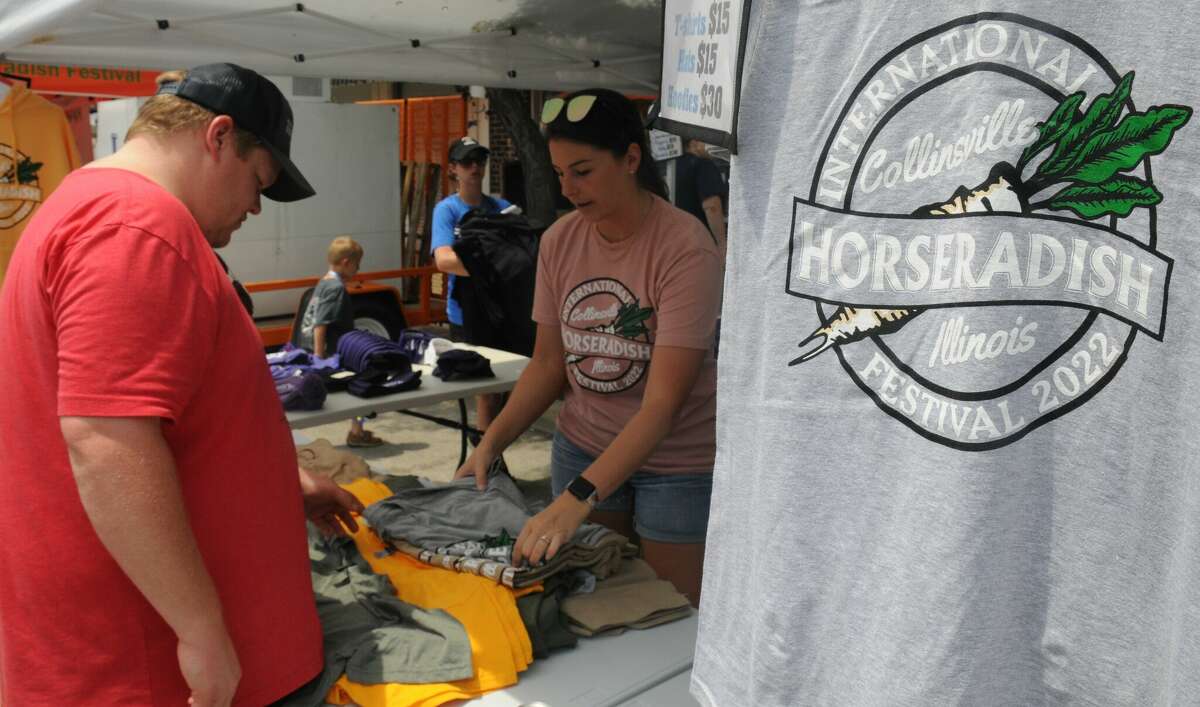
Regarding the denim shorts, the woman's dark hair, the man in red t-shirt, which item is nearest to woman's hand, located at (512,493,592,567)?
the denim shorts

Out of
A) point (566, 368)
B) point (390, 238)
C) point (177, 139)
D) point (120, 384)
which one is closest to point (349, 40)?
point (566, 368)

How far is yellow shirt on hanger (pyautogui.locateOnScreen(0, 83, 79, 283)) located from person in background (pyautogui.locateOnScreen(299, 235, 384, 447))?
166 centimetres

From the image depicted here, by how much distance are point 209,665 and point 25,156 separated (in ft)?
14.8

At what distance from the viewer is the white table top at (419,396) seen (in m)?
4.10

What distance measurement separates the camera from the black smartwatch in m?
2.29

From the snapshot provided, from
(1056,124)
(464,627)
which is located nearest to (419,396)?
(464,627)

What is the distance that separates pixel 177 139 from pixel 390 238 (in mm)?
8062

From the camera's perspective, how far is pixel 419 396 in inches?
174

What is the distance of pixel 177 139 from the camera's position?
63.9 inches

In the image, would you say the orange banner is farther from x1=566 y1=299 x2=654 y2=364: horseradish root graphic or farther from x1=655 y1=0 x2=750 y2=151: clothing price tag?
x1=655 y1=0 x2=750 y2=151: clothing price tag

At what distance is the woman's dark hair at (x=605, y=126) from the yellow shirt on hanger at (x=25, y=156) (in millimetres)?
3734

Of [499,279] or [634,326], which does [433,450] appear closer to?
[499,279]

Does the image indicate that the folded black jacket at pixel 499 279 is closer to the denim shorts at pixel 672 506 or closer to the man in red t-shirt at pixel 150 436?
the denim shorts at pixel 672 506

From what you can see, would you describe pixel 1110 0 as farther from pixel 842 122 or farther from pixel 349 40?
pixel 349 40
